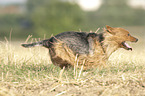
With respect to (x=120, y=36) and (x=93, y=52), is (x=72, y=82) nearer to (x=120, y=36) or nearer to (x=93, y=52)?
(x=93, y=52)

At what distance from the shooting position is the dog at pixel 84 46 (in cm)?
471

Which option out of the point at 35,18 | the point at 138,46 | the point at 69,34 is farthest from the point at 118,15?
the point at 69,34

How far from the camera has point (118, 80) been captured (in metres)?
4.34

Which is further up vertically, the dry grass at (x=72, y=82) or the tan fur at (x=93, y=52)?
the tan fur at (x=93, y=52)

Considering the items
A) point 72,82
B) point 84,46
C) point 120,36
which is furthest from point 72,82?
point 120,36

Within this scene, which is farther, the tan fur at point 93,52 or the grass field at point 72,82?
the tan fur at point 93,52

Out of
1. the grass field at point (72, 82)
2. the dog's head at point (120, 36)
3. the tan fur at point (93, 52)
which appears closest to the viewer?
the grass field at point (72, 82)

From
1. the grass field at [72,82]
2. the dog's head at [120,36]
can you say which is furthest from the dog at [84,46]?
the grass field at [72,82]

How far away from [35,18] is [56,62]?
1547cm

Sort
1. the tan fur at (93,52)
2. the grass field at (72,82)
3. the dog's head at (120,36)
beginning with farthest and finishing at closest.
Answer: the dog's head at (120,36), the tan fur at (93,52), the grass field at (72,82)

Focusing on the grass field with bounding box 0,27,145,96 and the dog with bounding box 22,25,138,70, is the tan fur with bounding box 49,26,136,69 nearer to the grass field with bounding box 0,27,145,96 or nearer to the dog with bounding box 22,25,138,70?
the dog with bounding box 22,25,138,70

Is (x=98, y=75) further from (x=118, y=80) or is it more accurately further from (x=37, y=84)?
(x=37, y=84)

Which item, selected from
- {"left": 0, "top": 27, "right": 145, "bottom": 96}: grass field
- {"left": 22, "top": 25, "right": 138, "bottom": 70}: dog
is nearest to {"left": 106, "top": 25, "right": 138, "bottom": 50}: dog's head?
{"left": 22, "top": 25, "right": 138, "bottom": 70}: dog

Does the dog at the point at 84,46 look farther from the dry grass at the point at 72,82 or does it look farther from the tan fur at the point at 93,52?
the dry grass at the point at 72,82
